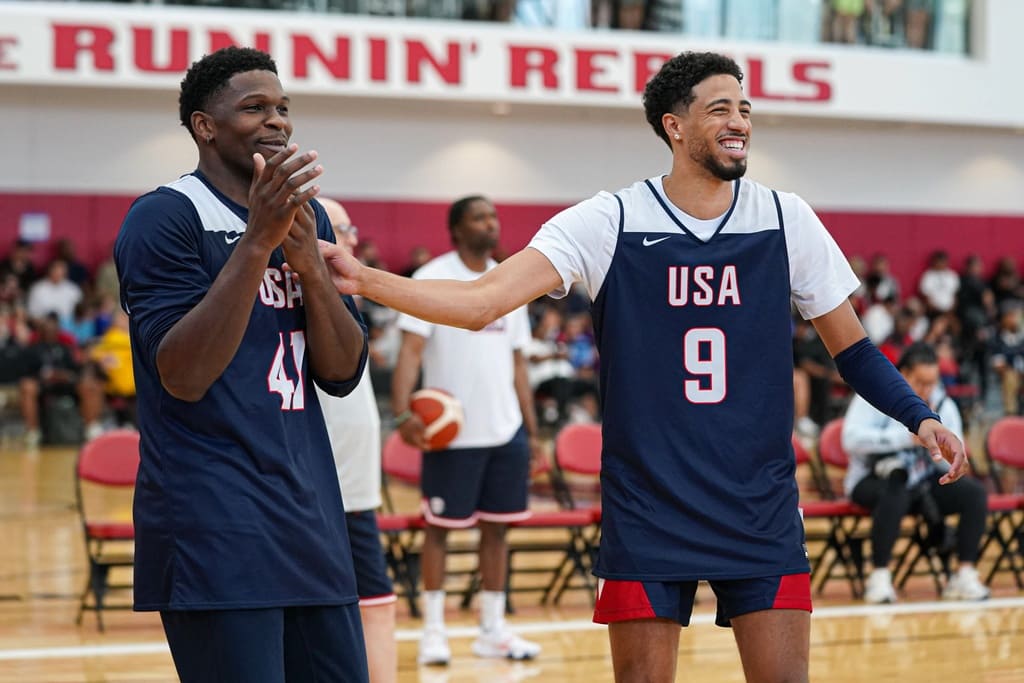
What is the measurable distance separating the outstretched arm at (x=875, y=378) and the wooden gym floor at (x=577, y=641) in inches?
113

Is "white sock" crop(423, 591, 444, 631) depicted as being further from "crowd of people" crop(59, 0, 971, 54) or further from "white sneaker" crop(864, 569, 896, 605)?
"crowd of people" crop(59, 0, 971, 54)

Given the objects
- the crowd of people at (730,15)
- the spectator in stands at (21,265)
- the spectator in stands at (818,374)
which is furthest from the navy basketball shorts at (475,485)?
the spectator in stands at (21,265)

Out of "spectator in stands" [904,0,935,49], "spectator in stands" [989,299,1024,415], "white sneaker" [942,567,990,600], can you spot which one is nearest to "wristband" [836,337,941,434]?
"white sneaker" [942,567,990,600]

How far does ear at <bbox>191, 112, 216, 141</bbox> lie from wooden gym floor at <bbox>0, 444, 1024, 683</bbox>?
3723 mm

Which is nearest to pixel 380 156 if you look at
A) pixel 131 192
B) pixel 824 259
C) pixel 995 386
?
pixel 131 192

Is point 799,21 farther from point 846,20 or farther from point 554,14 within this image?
point 554,14

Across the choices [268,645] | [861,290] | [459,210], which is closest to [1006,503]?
[459,210]

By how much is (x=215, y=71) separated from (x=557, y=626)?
493 centimetres

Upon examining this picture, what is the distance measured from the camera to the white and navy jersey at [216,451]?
267cm

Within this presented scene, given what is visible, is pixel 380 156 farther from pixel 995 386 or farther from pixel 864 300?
pixel 995 386

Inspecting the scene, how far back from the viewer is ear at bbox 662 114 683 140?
11.8 feet

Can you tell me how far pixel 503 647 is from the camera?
6562 millimetres

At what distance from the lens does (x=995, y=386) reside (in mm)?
17766

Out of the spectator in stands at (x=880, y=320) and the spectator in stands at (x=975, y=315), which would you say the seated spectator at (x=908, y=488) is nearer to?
the spectator in stands at (x=975, y=315)
